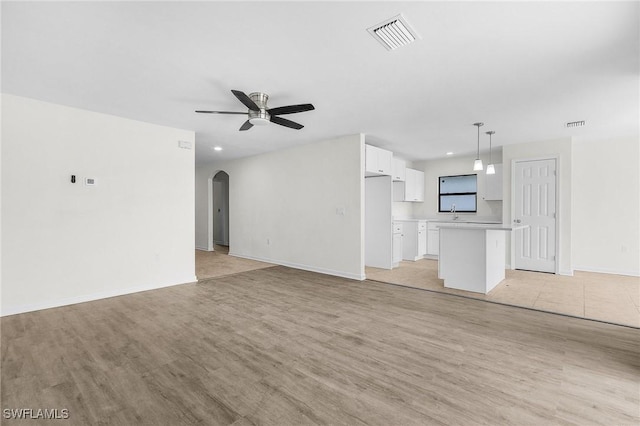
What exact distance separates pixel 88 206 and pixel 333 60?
12.3ft

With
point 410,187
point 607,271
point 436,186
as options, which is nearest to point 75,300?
point 410,187

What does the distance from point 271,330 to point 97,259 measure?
9.31ft

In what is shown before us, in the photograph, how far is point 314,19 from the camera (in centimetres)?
204

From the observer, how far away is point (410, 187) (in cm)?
704

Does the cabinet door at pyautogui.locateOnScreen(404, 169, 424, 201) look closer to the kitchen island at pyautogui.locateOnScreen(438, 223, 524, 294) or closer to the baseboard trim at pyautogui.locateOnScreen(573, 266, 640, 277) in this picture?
the kitchen island at pyautogui.locateOnScreen(438, 223, 524, 294)

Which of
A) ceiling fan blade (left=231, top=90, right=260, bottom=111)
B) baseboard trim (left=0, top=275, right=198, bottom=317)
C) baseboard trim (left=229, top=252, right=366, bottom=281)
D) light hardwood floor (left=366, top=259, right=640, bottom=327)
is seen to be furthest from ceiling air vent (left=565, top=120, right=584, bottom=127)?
baseboard trim (left=0, top=275, right=198, bottom=317)

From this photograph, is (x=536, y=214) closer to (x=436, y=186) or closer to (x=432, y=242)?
(x=432, y=242)

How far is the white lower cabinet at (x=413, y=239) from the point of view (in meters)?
6.80

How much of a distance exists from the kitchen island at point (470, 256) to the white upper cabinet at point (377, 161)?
168 centimetres

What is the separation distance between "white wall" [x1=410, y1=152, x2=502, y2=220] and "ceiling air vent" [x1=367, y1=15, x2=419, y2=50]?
5349 millimetres

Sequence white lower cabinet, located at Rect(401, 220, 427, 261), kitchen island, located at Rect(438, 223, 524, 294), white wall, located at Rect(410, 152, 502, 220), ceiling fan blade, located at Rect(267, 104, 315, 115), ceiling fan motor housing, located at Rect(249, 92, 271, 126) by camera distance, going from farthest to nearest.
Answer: white lower cabinet, located at Rect(401, 220, 427, 261) < white wall, located at Rect(410, 152, 502, 220) < kitchen island, located at Rect(438, 223, 524, 294) < ceiling fan motor housing, located at Rect(249, 92, 271, 126) < ceiling fan blade, located at Rect(267, 104, 315, 115)

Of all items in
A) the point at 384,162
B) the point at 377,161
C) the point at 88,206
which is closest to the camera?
the point at 88,206

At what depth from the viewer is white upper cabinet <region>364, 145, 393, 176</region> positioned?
17.4 ft

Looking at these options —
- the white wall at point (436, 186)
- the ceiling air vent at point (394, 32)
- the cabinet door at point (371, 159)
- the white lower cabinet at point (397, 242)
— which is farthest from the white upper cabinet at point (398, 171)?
the ceiling air vent at point (394, 32)
